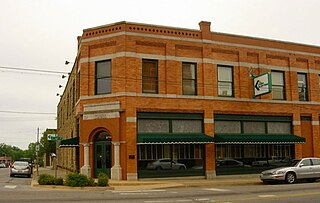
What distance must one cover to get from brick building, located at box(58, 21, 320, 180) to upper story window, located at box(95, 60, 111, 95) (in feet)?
0.22

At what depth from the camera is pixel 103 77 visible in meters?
26.0

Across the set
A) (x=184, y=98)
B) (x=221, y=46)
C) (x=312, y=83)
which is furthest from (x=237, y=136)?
(x=312, y=83)

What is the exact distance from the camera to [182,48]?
26.9 metres

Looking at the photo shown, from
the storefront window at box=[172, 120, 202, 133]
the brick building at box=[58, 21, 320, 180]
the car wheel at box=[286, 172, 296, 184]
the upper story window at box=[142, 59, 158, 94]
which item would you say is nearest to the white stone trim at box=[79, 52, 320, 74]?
the brick building at box=[58, 21, 320, 180]

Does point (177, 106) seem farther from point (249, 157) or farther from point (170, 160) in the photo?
point (249, 157)

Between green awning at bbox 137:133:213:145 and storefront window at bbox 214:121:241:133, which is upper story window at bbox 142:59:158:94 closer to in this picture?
green awning at bbox 137:133:213:145

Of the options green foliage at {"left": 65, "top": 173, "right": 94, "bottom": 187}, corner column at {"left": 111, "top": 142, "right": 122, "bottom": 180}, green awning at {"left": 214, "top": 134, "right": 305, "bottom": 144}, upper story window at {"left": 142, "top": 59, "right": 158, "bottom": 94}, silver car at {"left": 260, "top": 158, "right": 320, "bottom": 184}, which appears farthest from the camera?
green awning at {"left": 214, "top": 134, "right": 305, "bottom": 144}

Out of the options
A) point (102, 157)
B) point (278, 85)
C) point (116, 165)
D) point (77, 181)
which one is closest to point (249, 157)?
point (278, 85)

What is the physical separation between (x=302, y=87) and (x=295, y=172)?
399 inches

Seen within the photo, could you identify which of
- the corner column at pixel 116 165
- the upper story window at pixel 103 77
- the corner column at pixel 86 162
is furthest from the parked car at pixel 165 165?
the upper story window at pixel 103 77

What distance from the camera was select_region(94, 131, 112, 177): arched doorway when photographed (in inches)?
999

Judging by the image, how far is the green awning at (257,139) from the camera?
85.3 feet

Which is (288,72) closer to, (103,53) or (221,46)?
(221,46)

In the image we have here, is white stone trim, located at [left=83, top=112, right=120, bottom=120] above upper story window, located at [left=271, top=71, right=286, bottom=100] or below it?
below
